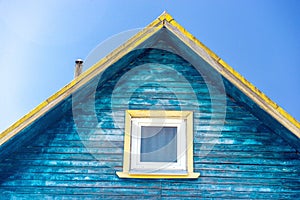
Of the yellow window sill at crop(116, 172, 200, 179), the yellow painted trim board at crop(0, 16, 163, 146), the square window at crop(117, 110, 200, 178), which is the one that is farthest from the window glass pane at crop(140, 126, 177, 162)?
the yellow painted trim board at crop(0, 16, 163, 146)

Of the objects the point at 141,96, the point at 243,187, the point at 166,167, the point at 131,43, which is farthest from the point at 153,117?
the point at 243,187

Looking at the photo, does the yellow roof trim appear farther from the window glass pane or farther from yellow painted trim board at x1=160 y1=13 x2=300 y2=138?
the window glass pane

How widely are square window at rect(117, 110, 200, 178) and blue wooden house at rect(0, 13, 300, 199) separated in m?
0.02

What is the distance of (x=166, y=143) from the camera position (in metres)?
6.25

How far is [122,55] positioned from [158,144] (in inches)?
58.7

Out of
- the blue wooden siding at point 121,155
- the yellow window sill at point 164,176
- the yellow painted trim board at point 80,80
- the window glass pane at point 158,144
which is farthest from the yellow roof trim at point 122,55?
the yellow window sill at point 164,176

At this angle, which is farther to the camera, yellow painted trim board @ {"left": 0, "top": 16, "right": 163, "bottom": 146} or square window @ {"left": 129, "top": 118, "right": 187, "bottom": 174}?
square window @ {"left": 129, "top": 118, "right": 187, "bottom": 174}

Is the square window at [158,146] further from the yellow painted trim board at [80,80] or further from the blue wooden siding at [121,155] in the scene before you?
the yellow painted trim board at [80,80]

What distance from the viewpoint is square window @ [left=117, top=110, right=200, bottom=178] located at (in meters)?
6.01

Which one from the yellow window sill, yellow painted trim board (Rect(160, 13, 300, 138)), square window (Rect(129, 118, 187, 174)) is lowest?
the yellow window sill

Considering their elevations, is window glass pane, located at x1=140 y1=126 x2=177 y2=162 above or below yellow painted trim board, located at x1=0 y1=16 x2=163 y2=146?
below

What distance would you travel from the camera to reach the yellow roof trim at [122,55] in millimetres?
5523

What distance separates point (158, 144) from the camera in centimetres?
626

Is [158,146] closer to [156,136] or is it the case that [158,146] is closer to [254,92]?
[156,136]
